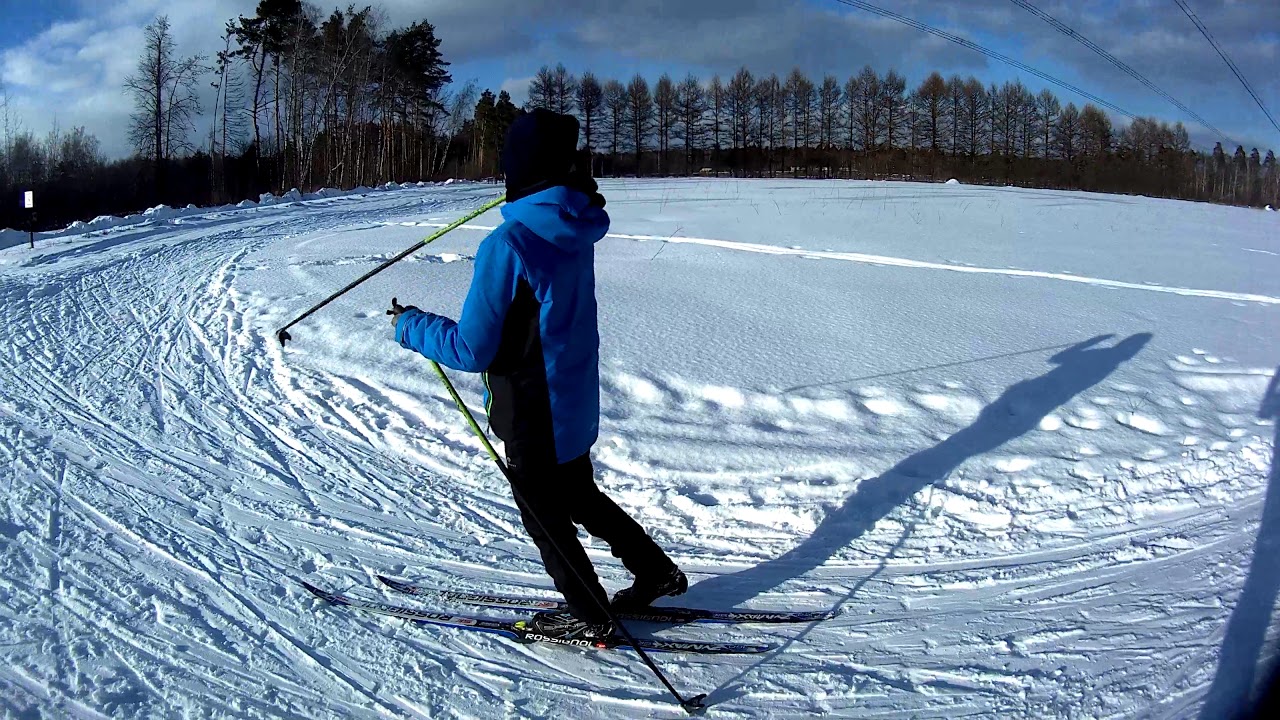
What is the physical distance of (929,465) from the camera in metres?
4.62

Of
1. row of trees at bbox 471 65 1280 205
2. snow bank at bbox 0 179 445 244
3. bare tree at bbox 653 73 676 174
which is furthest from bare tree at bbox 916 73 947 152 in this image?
snow bank at bbox 0 179 445 244

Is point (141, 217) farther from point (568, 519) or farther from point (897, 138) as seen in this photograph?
point (897, 138)

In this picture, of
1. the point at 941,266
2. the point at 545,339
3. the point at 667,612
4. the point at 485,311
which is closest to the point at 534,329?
the point at 545,339

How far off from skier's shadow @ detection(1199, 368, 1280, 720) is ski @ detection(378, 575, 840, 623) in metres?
1.29

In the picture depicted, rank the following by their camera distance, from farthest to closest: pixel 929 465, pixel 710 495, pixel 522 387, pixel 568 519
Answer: pixel 929 465 → pixel 710 495 → pixel 568 519 → pixel 522 387

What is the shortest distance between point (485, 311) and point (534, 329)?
17 centimetres

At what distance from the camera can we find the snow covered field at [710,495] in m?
2.84

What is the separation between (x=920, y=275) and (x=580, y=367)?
7238 millimetres

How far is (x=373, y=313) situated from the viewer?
7.42 m

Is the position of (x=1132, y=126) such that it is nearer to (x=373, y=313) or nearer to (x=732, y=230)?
(x=732, y=230)

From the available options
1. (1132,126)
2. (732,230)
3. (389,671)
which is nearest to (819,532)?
(389,671)

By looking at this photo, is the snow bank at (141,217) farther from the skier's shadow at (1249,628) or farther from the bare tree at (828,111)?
the bare tree at (828,111)

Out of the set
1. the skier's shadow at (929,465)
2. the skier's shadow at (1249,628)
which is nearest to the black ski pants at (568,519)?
the skier's shadow at (929,465)

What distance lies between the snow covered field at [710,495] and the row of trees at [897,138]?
35395mm
